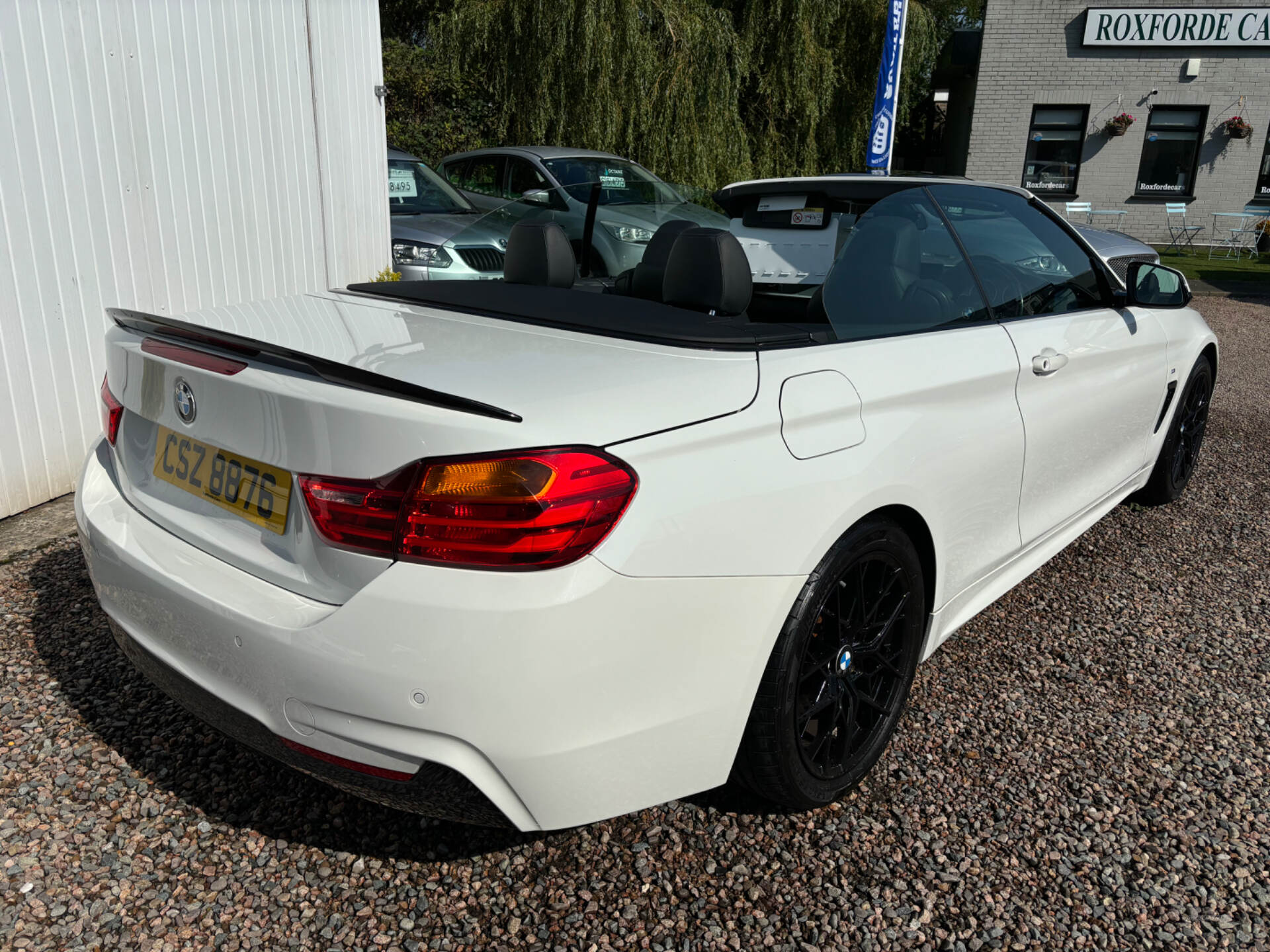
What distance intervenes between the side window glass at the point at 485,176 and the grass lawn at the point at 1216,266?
33.0 feet

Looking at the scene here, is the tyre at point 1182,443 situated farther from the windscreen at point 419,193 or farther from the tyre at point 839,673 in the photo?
the windscreen at point 419,193

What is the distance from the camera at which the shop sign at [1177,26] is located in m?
17.6

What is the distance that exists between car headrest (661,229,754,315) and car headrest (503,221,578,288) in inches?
24.2

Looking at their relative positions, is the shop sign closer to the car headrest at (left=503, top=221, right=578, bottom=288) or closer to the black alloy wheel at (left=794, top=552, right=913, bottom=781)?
the car headrest at (left=503, top=221, right=578, bottom=288)

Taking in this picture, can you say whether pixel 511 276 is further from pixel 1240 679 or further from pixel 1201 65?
pixel 1201 65

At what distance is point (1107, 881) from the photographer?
204 cm

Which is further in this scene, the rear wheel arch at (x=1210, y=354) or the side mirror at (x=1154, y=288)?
the rear wheel arch at (x=1210, y=354)

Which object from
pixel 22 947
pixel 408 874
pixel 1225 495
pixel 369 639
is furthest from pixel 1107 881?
pixel 1225 495

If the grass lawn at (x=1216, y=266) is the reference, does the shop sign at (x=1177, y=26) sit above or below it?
above

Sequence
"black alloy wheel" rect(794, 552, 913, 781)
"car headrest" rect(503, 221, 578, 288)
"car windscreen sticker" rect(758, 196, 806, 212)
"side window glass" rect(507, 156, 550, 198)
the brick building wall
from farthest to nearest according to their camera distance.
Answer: the brick building wall → "side window glass" rect(507, 156, 550, 198) → "car windscreen sticker" rect(758, 196, 806, 212) → "car headrest" rect(503, 221, 578, 288) → "black alloy wheel" rect(794, 552, 913, 781)

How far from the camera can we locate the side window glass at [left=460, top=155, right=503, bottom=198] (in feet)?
32.9

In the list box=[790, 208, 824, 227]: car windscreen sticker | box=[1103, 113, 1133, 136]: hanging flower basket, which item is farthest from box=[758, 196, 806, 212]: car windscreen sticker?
box=[1103, 113, 1133, 136]: hanging flower basket

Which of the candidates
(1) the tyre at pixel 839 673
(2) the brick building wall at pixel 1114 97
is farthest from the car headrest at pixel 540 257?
(2) the brick building wall at pixel 1114 97

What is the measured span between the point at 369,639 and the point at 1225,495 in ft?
15.1
